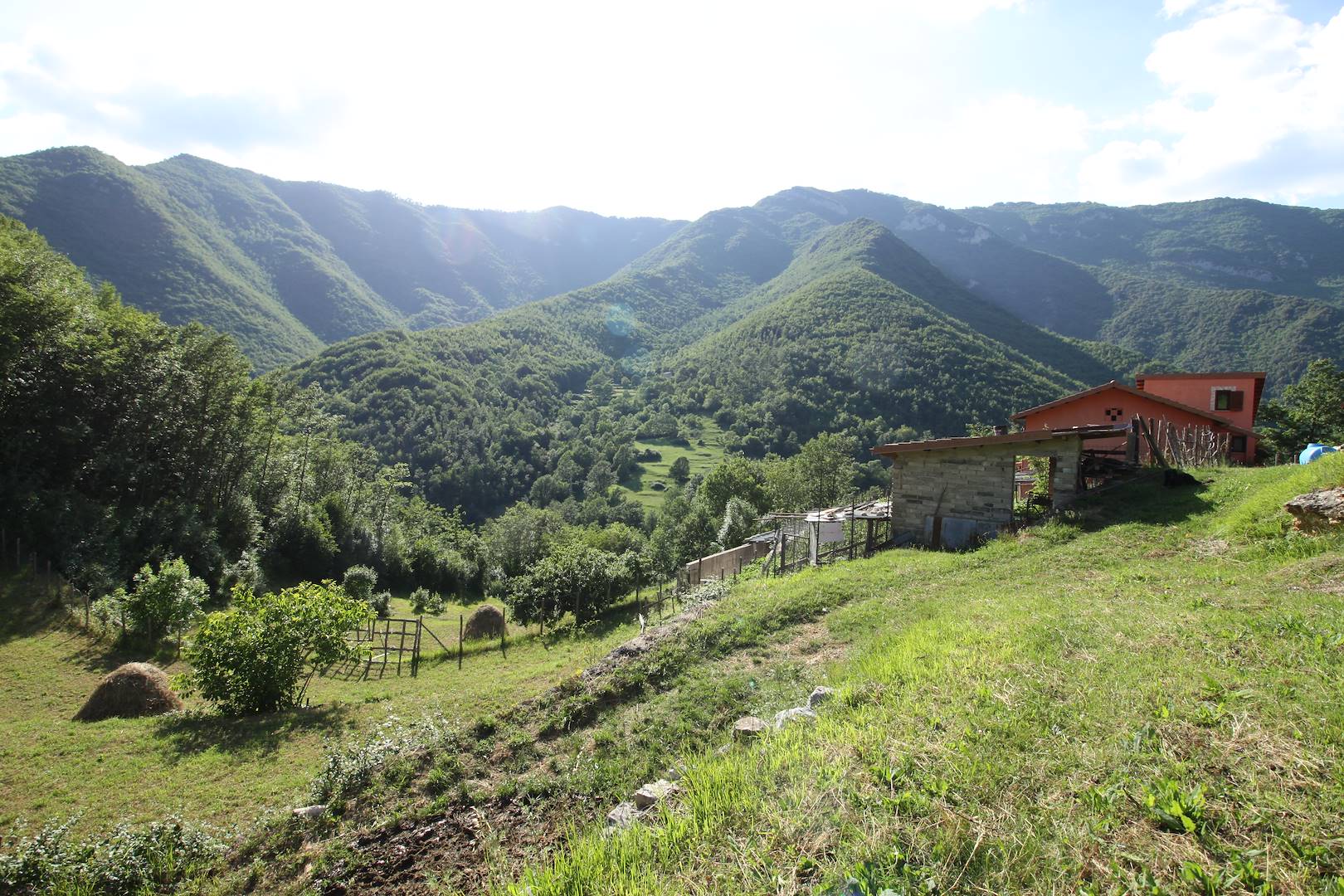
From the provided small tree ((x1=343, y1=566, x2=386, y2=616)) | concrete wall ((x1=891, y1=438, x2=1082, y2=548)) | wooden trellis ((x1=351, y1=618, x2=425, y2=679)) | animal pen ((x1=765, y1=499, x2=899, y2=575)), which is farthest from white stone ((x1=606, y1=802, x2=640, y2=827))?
small tree ((x1=343, y1=566, x2=386, y2=616))

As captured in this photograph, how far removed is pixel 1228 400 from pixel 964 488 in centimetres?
2340

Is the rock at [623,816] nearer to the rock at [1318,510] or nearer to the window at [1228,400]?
the rock at [1318,510]

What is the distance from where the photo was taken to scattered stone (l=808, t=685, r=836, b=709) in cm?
709

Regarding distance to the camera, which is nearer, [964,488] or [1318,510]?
[1318,510]

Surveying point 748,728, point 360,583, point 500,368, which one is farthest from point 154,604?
point 500,368

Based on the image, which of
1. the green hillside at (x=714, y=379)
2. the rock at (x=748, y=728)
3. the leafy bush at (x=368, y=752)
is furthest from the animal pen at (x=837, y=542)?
the green hillside at (x=714, y=379)

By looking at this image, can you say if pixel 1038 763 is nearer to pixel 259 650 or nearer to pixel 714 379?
pixel 259 650

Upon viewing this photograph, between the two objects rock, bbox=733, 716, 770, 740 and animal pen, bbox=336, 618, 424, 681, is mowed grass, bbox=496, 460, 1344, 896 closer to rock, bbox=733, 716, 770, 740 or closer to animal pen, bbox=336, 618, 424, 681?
rock, bbox=733, 716, 770, 740

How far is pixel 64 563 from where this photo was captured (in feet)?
68.1

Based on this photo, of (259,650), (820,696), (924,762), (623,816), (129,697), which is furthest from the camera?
(129,697)

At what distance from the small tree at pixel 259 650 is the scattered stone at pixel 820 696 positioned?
35.9 feet

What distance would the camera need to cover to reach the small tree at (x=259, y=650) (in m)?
12.0

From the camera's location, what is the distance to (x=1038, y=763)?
4.43m

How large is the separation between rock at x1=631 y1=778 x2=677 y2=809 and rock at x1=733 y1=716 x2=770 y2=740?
4.10 feet
